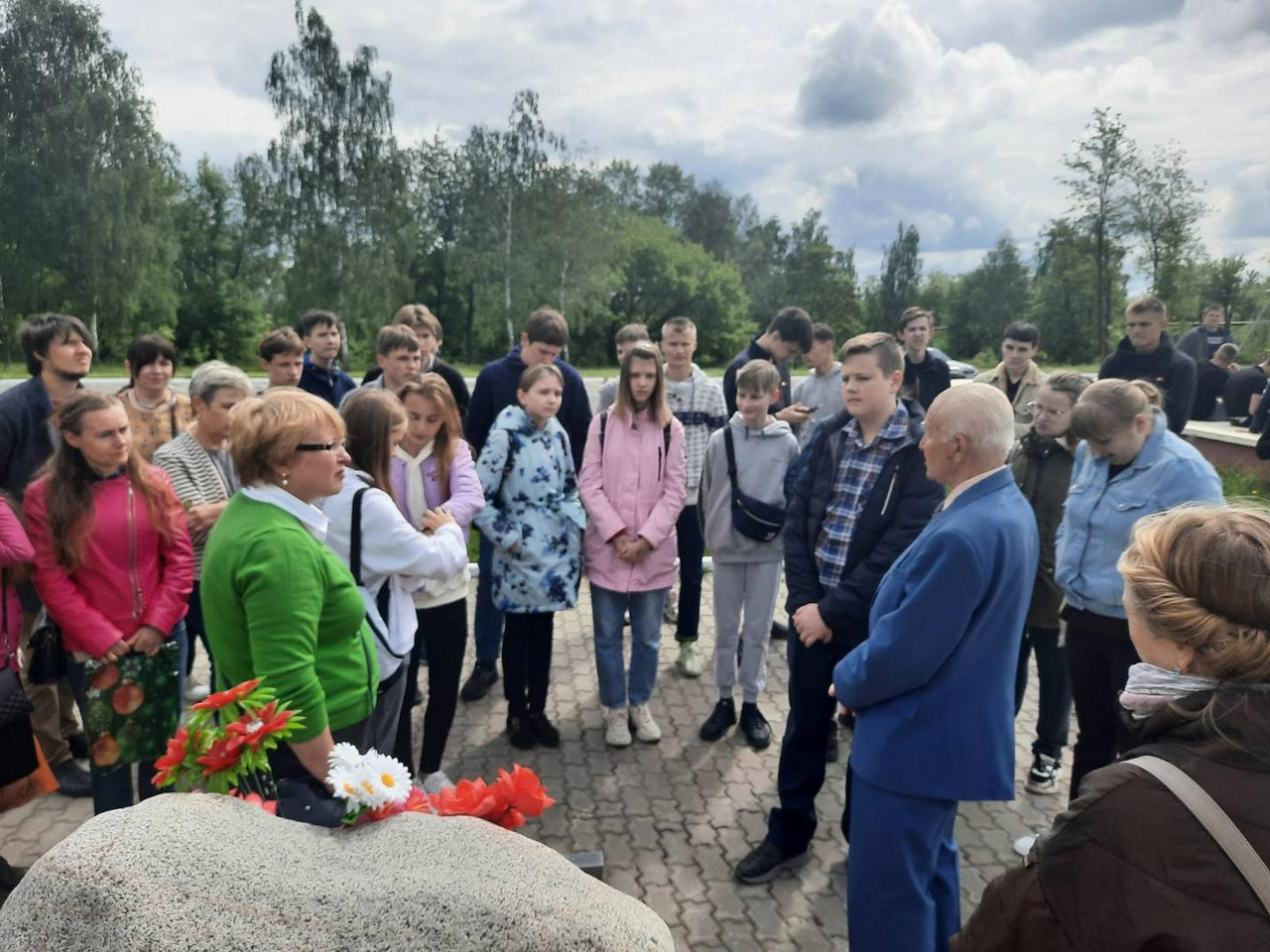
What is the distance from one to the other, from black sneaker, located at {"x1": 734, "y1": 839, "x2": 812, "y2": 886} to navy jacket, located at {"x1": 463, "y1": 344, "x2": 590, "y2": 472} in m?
2.84

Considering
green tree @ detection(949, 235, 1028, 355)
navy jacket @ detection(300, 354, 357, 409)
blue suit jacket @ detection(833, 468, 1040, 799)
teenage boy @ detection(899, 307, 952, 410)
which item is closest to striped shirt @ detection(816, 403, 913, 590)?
blue suit jacket @ detection(833, 468, 1040, 799)

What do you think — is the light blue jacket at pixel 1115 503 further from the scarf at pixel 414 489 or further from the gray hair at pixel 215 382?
the gray hair at pixel 215 382

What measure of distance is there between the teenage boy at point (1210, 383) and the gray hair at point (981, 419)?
13287 mm

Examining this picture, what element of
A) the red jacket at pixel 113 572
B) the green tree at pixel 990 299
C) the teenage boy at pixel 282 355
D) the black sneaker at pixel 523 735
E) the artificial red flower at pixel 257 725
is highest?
the green tree at pixel 990 299

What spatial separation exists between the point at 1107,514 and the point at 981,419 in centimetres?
143

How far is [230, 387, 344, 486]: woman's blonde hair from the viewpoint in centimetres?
239

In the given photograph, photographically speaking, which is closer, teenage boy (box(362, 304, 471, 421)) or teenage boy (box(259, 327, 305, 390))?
teenage boy (box(259, 327, 305, 390))

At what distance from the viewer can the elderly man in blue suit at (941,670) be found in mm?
2523

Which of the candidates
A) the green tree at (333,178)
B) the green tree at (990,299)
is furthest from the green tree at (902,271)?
the green tree at (333,178)

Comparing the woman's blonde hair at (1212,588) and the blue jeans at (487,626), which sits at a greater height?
the woman's blonde hair at (1212,588)

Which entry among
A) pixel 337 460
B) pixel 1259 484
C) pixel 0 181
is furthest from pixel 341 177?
pixel 337 460

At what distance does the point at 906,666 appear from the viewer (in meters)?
2.58

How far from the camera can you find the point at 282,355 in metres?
5.37

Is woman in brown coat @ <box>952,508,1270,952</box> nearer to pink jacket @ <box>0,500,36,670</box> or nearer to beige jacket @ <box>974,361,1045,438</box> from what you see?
pink jacket @ <box>0,500,36,670</box>
